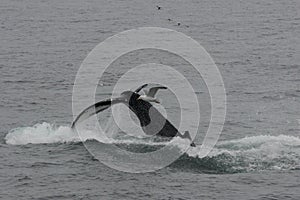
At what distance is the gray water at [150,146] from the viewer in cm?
2170

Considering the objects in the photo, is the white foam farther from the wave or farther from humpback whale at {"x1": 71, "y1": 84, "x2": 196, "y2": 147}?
humpback whale at {"x1": 71, "y1": 84, "x2": 196, "y2": 147}

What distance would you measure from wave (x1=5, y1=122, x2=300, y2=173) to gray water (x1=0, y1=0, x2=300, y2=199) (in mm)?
39

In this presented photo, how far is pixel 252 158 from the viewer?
78.4ft

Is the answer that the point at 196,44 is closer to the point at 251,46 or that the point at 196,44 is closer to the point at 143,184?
the point at 251,46

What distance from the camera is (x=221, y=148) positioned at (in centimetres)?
2531

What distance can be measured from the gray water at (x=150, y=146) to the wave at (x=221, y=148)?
4 cm

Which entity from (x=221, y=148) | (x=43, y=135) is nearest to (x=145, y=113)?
(x=221, y=148)

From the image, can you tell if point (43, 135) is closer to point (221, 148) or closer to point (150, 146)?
point (150, 146)

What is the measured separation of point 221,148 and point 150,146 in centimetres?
265

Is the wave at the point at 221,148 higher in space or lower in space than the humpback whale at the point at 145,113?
lower

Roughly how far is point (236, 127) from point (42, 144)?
338 inches

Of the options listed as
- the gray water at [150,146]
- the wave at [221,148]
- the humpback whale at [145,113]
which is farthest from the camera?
the humpback whale at [145,113]

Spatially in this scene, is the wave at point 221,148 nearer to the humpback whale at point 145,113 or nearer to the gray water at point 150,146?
the gray water at point 150,146

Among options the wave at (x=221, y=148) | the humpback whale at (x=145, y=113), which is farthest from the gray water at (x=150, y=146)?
the humpback whale at (x=145, y=113)
